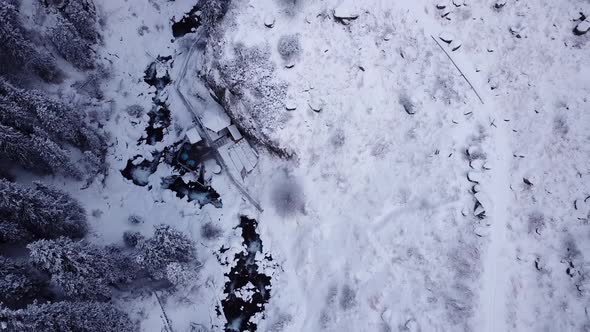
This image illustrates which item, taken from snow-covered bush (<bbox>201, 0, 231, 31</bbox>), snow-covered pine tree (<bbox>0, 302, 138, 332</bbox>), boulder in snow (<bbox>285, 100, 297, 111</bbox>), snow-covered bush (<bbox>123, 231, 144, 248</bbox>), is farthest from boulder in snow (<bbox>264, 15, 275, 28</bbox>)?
snow-covered pine tree (<bbox>0, 302, 138, 332</bbox>)

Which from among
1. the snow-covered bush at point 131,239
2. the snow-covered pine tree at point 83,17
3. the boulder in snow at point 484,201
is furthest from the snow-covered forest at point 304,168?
the snow-covered bush at point 131,239

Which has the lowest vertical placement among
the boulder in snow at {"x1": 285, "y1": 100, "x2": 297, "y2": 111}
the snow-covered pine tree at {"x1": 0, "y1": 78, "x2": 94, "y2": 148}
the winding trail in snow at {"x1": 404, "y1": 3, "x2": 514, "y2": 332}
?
the winding trail in snow at {"x1": 404, "y1": 3, "x2": 514, "y2": 332}

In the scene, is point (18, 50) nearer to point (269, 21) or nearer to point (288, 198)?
point (269, 21)

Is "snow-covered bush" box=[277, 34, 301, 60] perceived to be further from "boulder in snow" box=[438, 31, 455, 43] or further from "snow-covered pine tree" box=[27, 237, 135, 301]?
"snow-covered pine tree" box=[27, 237, 135, 301]

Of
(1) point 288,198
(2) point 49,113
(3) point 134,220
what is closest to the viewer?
(2) point 49,113

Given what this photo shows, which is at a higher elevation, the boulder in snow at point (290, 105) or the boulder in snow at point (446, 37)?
the boulder in snow at point (290, 105)

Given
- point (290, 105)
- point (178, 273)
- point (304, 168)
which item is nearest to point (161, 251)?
point (178, 273)

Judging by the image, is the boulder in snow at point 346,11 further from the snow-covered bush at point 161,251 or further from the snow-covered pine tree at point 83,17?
the snow-covered pine tree at point 83,17
